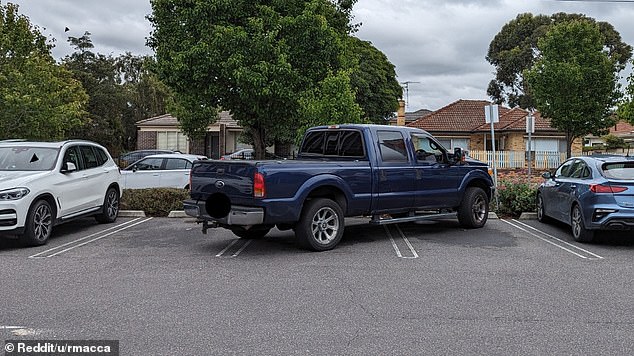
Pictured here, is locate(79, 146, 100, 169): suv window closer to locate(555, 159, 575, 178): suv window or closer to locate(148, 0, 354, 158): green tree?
locate(148, 0, 354, 158): green tree

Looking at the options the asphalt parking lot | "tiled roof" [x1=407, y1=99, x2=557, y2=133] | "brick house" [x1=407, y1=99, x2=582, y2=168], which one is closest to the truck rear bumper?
the asphalt parking lot

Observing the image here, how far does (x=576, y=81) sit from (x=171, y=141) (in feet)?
86.7

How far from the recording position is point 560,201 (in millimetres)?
11023

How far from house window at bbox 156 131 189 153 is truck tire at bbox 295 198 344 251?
33.0m

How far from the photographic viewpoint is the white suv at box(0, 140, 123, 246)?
884cm

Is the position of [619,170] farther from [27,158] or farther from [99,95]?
[99,95]

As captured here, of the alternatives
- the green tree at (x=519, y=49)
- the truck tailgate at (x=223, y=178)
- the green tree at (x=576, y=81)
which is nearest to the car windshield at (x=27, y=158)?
the truck tailgate at (x=223, y=178)

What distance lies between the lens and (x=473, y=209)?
37.2 feet

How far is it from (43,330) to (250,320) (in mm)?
1831

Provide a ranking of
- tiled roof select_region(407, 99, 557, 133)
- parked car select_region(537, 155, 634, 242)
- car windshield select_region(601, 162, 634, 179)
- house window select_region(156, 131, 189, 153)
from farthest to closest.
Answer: house window select_region(156, 131, 189, 153) → tiled roof select_region(407, 99, 557, 133) → car windshield select_region(601, 162, 634, 179) → parked car select_region(537, 155, 634, 242)

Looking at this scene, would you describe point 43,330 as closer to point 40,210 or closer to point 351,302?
point 351,302

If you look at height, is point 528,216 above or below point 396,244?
above

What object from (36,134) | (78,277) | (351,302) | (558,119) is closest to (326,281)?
(351,302)

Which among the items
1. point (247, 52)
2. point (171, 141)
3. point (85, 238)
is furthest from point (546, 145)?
point (85, 238)
